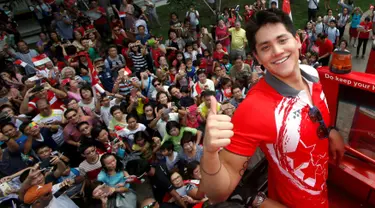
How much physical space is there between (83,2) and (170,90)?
24.5ft

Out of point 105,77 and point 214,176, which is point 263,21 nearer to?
point 214,176

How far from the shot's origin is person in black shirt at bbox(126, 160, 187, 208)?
3.83 m

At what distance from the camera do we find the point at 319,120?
1.74m

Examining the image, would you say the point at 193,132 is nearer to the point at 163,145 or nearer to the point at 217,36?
the point at 163,145

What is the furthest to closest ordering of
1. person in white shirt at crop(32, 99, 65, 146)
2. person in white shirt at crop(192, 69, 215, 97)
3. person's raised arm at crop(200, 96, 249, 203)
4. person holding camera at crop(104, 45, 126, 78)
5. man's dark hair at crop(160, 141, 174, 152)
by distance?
1. person holding camera at crop(104, 45, 126, 78)
2. person in white shirt at crop(192, 69, 215, 97)
3. person in white shirt at crop(32, 99, 65, 146)
4. man's dark hair at crop(160, 141, 174, 152)
5. person's raised arm at crop(200, 96, 249, 203)

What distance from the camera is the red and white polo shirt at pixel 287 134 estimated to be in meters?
1.65

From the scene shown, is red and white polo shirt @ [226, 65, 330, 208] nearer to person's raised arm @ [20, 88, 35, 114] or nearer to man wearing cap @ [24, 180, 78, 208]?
man wearing cap @ [24, 180, 78, 208]

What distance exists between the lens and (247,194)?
244 centimetres

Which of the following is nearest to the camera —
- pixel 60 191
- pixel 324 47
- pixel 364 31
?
pixel 60 191

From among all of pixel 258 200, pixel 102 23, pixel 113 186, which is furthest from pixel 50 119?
pixel 102 23

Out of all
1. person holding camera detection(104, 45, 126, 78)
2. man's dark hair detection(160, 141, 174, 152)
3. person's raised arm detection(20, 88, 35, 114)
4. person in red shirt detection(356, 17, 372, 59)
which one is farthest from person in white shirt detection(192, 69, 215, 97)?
person in red shirt detection(356, 17, 372, 59)

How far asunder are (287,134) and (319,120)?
0.83ft

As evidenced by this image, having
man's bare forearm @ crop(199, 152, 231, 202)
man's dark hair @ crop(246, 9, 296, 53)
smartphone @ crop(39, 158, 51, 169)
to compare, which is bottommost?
smartphone @ crop(39, 158, 51, 169)

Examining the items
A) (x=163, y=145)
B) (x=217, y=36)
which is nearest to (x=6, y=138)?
(x=163, y=145)
